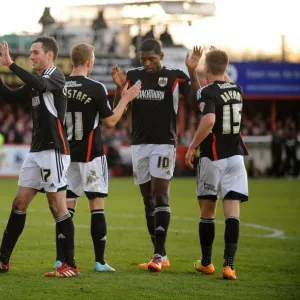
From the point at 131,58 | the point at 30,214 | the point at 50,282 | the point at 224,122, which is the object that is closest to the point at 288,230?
the point at 30,214

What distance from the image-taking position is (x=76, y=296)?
8.37 m

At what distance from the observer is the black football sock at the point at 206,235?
10.3 meters

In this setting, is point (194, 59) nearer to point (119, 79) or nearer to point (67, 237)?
point (119, 79)

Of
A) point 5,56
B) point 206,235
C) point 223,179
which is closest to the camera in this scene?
point 5,56

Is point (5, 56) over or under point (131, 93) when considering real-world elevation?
over

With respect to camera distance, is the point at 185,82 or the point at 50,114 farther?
the point at 185,82

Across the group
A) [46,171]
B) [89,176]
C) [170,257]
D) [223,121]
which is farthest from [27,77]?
[170,257]

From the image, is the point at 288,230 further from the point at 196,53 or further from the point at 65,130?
the point at 65,130

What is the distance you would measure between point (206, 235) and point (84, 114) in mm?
1753

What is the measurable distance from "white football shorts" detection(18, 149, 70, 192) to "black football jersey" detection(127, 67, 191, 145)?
1557mm

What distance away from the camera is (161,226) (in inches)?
421

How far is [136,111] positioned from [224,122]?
133 centimetres

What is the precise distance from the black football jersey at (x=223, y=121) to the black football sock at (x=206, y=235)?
694 millimetres

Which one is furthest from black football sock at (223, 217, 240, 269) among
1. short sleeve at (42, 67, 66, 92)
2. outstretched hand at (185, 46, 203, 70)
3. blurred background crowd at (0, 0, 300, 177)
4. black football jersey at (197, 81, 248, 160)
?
blurred background crowd at (0, 0, 300, 177)
